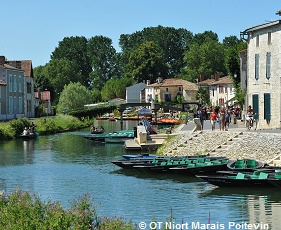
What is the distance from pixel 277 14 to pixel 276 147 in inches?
435

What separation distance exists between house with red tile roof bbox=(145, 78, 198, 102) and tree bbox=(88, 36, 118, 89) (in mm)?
27864

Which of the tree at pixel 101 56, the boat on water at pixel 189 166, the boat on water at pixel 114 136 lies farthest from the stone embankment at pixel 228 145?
the tree at pixel 101 56

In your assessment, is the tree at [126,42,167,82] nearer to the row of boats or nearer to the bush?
the row of boats

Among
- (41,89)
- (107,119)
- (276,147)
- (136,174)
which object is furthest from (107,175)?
(41,89)

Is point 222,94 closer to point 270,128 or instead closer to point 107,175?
point 270,128

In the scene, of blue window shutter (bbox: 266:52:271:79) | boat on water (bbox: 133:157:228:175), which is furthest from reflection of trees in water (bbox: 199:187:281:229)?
blue window shutter (bbox: 266:52:271:79)

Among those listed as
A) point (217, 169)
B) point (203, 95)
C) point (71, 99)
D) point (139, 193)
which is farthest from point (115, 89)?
point (139, 193)

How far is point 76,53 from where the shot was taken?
6865 inches

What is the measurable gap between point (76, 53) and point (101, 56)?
7123 mm

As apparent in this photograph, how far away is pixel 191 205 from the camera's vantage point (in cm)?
2806

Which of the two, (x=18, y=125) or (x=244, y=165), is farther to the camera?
(x=18, y=125)

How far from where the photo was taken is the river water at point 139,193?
25.3 m

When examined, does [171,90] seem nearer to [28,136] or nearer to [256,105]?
A: [28,136]

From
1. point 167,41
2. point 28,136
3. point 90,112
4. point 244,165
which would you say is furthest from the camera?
point 167,41
